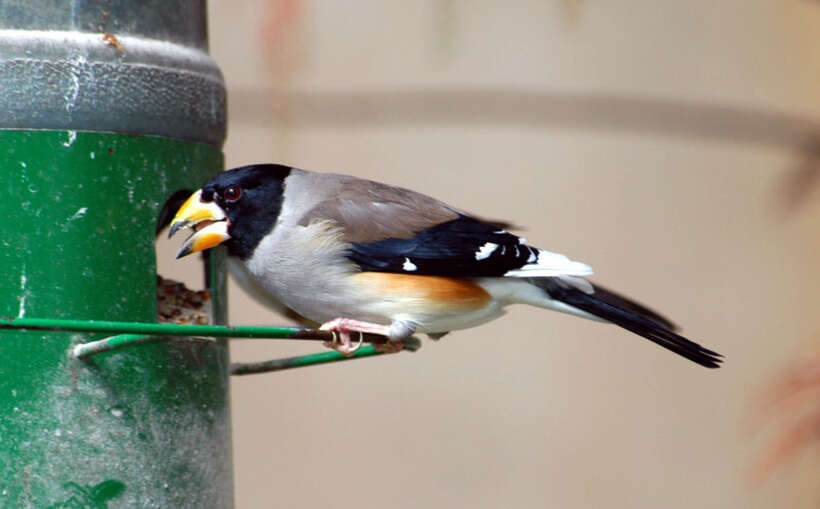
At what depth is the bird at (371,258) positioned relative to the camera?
361 cm

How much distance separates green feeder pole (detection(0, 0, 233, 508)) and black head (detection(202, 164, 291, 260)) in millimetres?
164

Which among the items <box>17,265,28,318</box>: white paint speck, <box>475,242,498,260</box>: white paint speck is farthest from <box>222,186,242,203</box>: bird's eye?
<box>475,242,498,260</box>: white paint speck

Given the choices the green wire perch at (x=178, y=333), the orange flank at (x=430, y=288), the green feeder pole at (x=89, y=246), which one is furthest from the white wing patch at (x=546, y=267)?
the green feeder pole at (x=89, y=246)

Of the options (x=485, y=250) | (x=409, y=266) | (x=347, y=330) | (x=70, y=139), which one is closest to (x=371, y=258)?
(x=409, y=266)

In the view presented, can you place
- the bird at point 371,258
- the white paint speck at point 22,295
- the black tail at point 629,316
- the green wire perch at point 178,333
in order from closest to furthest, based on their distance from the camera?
1. the green wire perch at point 178,333
2. the white paint speck at point 22,295
3. the black tail at point 629,316
4. the bird at point 371,258

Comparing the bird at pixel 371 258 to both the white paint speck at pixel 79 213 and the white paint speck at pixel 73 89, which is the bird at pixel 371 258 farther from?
the white paint speck at pixel 73 89

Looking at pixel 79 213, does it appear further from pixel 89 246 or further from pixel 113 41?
pixel 113 41

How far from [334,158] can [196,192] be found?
2889 millimetres

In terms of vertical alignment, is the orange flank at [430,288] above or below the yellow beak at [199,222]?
below

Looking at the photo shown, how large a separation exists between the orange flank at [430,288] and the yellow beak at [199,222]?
415 millimetres

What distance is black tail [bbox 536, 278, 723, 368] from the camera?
348 cm

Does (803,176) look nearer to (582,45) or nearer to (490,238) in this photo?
(490,238)

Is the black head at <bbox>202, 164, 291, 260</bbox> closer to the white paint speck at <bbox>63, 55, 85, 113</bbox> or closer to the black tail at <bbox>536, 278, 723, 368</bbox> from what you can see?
the white paint speck at <bbox>63, 55, 85, 113</bbox>

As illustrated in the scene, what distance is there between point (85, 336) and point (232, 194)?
0.58 metres
